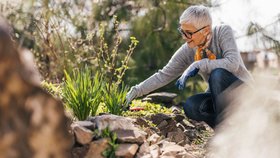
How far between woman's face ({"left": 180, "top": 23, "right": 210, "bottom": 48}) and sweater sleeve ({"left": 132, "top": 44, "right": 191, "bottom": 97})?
0.61 feet

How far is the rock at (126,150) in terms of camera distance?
295cm

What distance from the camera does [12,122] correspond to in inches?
57.5

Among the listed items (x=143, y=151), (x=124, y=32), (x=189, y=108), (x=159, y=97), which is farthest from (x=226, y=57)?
(x=124, y=32)

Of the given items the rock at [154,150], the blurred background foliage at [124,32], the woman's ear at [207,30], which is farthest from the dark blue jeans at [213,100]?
the blurred background foliage at [124,32]

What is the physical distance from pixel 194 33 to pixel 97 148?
1141 millimetres

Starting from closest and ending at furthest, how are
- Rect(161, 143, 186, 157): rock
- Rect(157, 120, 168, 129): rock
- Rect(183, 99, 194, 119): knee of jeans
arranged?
Rect(161, 143, 186, 157): rock → Rect(183, 99, 194, 119): knee of jeans → Rect(157, 120, 168, 129): rock

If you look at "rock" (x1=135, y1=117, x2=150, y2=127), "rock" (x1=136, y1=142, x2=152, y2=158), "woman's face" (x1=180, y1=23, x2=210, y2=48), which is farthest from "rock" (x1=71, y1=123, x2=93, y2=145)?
"woman's face" (x1=180, y1=23, x2=210, y2=48)

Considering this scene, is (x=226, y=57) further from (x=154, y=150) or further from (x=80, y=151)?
(x=80, y=151)

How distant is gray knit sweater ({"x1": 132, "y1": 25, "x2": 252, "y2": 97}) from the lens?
3.60m

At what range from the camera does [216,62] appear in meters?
3.60

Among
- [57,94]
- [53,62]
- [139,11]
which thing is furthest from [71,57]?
[57,94]

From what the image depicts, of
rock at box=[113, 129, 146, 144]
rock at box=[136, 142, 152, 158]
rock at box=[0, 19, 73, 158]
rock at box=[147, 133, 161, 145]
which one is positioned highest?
rock at box=[0, 19, 73, 158]

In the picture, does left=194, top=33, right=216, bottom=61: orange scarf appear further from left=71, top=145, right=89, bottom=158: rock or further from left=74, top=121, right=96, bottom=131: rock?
left=71, top=145, right=89, bottom=158: rock

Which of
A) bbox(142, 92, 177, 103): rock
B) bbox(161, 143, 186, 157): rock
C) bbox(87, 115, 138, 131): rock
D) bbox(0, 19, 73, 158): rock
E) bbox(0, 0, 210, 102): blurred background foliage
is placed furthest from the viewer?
bbox(0, 0, 210, 102): blurred background foliage
